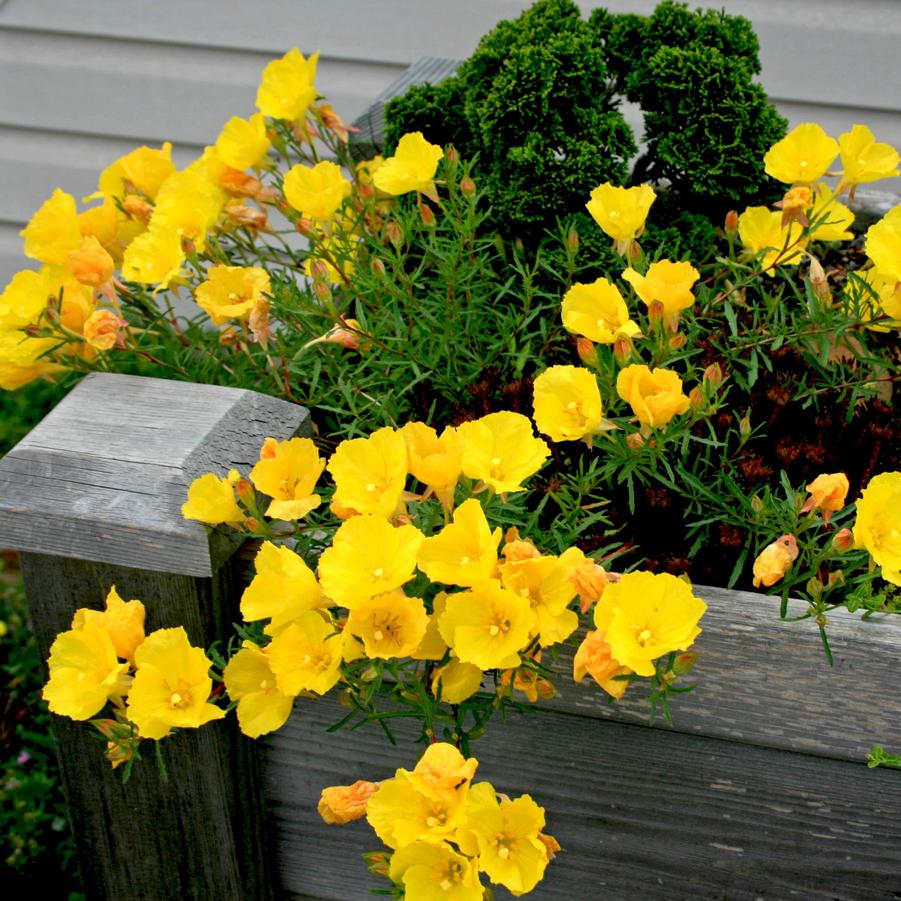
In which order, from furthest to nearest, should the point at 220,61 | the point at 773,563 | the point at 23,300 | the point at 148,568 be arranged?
1. the point at 220,61
2. the point at 23,300
3. the point at 148,568
4. the point at 773,563

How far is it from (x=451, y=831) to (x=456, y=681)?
0.50ft

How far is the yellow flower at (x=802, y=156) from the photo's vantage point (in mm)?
1422

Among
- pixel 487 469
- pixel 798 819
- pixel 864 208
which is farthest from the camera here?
pixel 864 208

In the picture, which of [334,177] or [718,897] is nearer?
[718,897]

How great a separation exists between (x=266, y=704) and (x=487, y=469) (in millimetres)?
359

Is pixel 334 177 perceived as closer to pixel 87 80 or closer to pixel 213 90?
pixel 213 90

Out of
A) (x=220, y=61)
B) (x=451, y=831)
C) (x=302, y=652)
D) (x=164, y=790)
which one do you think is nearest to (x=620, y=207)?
(x=302, y=652)

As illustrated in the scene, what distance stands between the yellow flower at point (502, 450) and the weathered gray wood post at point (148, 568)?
328 millimetres

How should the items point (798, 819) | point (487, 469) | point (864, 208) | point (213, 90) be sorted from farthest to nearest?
1. point (213, 90)
2. point (864, 208)
3. point (798, 819)
4. point (487, 469)

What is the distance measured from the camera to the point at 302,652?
105 centimetres

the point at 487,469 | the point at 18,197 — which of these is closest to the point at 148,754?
the point at 487,469

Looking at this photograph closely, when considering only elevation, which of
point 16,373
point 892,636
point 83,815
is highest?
point 16,373

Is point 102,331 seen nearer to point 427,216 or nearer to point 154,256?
point 154,256

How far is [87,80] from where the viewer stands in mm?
3521
